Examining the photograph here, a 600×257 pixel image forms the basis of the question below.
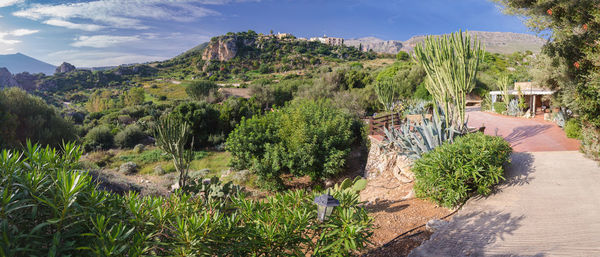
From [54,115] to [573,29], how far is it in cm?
2007

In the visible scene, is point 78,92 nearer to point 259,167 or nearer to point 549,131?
point 259,167

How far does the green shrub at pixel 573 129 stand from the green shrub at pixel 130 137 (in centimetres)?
2136

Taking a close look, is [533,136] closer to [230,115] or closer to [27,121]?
[230,115]

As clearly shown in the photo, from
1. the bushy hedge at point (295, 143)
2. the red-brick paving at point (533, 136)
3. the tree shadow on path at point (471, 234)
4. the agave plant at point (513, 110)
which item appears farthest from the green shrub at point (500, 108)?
the tree shadow on path at point (471, 234)

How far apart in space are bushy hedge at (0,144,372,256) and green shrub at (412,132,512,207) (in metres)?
2.78

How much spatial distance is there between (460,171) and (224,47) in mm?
73673

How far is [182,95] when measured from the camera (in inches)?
1641

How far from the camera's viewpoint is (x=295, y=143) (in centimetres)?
936

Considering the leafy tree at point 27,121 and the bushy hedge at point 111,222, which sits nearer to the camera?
the bushy hedge at point 111,222

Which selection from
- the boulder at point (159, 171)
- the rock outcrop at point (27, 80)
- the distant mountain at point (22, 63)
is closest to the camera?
the boulder at point (159, 171)

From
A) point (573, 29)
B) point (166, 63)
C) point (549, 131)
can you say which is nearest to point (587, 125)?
point (573, 29)

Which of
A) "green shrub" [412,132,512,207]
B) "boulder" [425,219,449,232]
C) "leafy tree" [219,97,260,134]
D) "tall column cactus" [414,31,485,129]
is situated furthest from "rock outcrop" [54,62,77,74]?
"boulder" [425,219,449,232]

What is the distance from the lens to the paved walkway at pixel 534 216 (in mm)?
3432

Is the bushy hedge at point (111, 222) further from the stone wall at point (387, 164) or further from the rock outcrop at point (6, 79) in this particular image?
the rock outcrop at point (6, 79)
